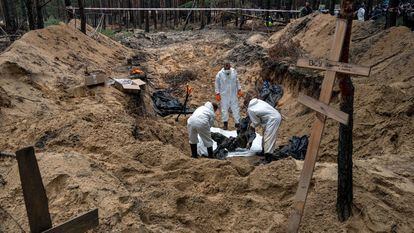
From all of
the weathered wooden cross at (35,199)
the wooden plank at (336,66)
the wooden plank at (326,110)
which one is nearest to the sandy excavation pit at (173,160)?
the weathered wooden cross at (35,199)

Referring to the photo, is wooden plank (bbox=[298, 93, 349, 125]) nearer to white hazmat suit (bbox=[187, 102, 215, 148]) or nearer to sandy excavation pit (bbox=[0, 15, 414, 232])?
sandy excavation pit (bbox=[0, 15, 414, 232])

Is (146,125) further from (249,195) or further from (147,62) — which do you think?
(147,62)

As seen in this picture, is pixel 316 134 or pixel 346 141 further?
pixel 346 141

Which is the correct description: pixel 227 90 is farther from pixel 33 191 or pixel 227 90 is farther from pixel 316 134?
pixel 33 191

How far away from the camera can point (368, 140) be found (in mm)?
6652

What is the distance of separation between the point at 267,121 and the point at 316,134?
3.75 meters

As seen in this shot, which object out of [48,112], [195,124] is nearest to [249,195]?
[195,124]

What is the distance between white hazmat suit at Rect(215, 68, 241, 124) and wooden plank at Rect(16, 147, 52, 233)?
25.5ft

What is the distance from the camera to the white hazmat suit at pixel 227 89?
33.4ft

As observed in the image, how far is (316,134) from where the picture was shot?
3959 millimetres

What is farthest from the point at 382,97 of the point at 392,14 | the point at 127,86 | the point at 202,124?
the point at 127,86

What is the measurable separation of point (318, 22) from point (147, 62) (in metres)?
6.79

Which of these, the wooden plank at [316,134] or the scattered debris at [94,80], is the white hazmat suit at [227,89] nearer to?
the scattered debris at [94,80]

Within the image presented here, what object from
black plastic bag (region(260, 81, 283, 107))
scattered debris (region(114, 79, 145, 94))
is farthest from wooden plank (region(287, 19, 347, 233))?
black plastic bag (region(260, 81, 283, 107))
